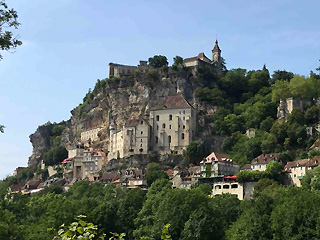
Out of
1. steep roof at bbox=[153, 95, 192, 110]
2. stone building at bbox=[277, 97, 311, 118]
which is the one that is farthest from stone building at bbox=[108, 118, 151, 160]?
stone building at bbox=[277, 97, 311, 118]

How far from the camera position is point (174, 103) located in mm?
101750

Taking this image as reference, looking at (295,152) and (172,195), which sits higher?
(295,152)

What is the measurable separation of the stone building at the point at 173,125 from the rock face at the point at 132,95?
6.22 meters

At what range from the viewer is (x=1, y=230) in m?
42.4

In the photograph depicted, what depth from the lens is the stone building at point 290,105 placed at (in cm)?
9444

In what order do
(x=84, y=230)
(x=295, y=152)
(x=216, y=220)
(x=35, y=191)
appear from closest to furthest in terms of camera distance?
(x=84, y=230) → (x=216, y=220) → (x=295, y=152) → (x=35, y=191)

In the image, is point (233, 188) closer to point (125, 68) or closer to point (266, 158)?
point (266, 158)

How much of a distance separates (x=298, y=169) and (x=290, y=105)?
16.8 metres

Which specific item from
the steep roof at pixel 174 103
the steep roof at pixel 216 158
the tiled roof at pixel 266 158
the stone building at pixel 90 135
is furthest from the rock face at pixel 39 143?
the tiled roof at pixel 266 158

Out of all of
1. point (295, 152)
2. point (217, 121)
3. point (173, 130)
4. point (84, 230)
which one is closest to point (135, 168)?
point (173, 130)

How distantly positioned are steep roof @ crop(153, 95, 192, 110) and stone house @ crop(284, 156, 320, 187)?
24106 millimetres

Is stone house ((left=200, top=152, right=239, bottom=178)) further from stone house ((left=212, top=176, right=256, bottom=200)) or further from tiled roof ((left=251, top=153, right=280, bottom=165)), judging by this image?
tiled roof ((left=251, top=153, right=280, bottom=165))

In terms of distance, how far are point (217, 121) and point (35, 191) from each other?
3349 centimetres

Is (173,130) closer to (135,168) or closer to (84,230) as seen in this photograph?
(135,168)
